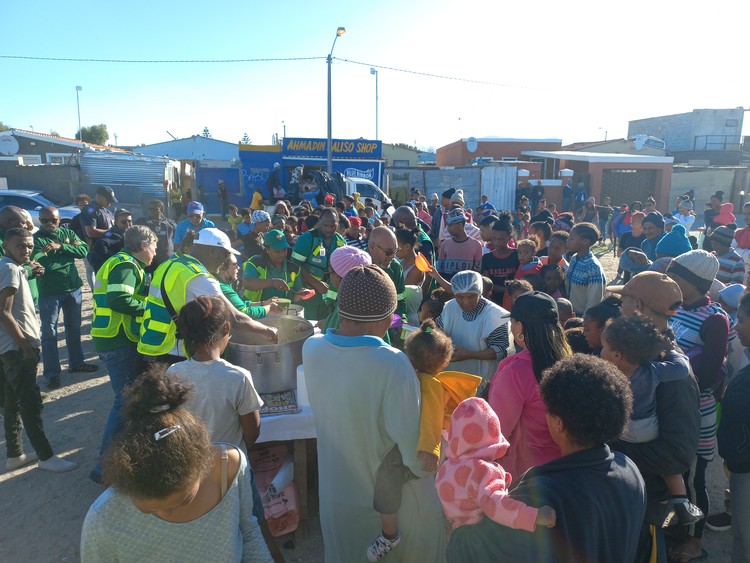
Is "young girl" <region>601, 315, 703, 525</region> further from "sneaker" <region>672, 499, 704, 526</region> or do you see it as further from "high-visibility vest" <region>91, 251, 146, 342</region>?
"high-visibility vest" <region>91, 251, 146, 342</region>

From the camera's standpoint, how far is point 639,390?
7.71 feet

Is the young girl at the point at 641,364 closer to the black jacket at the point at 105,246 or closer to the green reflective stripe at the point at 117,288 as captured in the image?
the green reflective stripe at the point at 117,288

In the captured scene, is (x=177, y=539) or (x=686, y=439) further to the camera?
(x=686, y=439)

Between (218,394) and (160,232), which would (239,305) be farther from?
(160,232)

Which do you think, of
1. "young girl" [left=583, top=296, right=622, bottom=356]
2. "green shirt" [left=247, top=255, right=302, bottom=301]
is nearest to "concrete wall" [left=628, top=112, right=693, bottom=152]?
"green shirt" [left=247, top=255, right=302, bottom=301]

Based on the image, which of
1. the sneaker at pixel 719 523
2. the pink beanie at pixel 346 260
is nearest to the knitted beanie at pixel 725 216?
the sneaker at pixel 719 523

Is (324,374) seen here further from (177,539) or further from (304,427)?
(304,427)

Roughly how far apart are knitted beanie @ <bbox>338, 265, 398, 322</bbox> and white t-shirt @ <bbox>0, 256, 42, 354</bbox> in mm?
3276

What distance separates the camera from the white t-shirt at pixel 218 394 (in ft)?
8.17

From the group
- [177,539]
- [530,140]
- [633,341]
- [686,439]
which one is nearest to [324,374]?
[177,539]

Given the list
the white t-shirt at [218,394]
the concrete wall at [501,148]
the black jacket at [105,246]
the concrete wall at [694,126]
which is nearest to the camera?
the white t-shirt at [218,394]

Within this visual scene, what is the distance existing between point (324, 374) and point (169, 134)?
4573cm

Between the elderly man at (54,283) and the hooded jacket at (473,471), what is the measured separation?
551 cm

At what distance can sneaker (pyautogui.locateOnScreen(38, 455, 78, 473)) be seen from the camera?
4.23 metres
